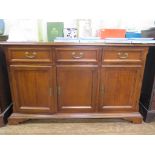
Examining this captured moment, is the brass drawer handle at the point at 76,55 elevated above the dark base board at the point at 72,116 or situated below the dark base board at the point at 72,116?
above

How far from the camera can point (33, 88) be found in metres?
1.59

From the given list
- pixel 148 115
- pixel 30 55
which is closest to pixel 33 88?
pixel 30 55

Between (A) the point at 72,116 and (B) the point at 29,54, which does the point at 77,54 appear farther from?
(A) the point at 72,116

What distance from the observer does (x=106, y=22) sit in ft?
6.15

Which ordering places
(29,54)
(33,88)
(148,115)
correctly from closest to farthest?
(29,54) → (33,88) → (148,115)

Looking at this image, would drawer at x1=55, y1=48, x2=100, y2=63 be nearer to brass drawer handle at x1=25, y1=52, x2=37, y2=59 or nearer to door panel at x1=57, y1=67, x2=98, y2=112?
door panel at x1=57, y1=67, x2=98, y2=112

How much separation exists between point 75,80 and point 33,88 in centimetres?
42

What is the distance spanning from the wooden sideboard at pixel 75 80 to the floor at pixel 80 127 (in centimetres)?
8

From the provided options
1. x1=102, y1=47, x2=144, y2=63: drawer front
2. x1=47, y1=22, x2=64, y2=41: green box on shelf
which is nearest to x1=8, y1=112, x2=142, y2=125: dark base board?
x1=102, y1=47, x2=144, y2=63: drawer front

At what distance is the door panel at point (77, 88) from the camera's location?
5.03 ft

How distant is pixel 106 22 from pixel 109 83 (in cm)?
75

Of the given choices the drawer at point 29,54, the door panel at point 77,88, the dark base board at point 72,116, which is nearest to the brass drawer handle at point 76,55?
the door panel at point 77,88

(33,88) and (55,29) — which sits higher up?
(55,29)

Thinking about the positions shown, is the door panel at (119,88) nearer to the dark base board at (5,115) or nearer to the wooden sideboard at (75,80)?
the wooden sideboard at (75,80)
